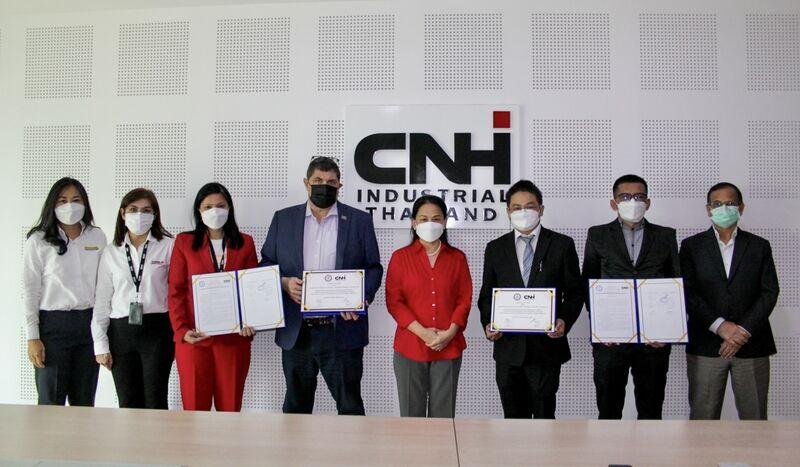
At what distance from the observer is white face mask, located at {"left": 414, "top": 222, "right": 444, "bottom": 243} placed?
3324mm

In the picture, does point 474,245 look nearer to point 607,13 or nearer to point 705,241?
point 705,241

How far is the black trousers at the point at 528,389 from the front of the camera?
3182mm

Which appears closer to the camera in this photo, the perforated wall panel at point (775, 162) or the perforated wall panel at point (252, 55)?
the perforated wall panel at point (775, 162)

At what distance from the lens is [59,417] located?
2.02m

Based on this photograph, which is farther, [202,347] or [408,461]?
[202,347]

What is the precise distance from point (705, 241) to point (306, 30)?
3437 mm

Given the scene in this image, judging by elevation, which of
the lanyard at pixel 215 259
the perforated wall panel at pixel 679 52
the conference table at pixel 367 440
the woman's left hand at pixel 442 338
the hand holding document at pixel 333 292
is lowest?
the conference table at pixel 367 440

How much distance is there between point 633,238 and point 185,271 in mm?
2914

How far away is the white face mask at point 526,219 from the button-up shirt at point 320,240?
3.85ft

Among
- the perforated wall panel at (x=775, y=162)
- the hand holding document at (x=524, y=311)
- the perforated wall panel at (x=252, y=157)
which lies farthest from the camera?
the perforated wall panel at (x=252, y=157)

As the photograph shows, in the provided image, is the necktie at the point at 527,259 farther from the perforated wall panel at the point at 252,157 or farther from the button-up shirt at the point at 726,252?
the perforated wall panel at the point at 252,157

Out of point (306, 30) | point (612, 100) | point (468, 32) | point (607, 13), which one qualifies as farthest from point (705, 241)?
point (306, 30)

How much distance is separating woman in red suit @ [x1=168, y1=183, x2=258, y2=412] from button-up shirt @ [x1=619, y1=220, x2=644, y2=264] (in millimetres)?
2467

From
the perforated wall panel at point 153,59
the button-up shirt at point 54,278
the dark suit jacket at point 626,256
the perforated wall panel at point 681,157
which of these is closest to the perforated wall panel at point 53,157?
the perforated wall panel at point 153,59
